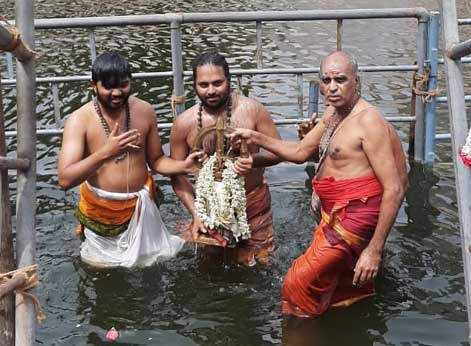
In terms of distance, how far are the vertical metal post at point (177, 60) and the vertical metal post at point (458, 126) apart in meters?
3.31

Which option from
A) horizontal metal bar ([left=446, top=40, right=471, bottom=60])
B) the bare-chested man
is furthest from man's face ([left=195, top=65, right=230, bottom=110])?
horizontal metal bar ([left=446, top=40, right=471, bottom=60])

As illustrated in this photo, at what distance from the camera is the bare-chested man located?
4.04 meters

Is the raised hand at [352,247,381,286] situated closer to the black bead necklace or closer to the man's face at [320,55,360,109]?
the man's face at [320,55,360,109]

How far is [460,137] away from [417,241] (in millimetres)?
2894

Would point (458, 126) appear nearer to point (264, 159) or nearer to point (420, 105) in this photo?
point (264, 159)

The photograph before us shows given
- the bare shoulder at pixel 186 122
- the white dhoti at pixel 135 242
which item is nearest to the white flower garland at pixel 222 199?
the bare shoulder at pixel 186 122

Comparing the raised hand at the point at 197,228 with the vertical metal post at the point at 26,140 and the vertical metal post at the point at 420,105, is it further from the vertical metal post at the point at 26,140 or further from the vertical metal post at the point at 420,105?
the vertical metal post at the point at 420,105

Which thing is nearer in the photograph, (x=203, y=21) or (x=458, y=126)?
(x=458, y=126)

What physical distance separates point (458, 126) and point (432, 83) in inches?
151

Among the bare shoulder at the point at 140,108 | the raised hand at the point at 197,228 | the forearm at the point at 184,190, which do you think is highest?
the bare shoulder at the point at 140,108

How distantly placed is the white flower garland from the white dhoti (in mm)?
394

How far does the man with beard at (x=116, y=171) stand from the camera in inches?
174

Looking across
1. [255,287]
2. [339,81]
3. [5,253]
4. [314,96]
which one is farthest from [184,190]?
[5,253]

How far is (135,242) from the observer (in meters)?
4.89
